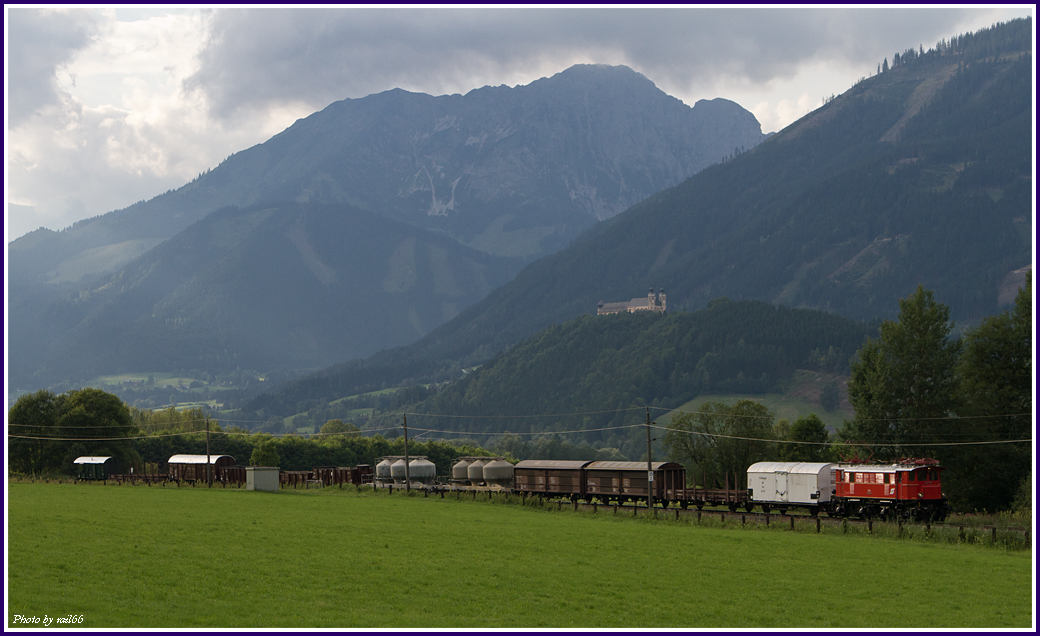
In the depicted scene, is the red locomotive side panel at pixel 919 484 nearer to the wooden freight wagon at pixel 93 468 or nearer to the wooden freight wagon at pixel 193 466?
the wooden freight wagon at pixel 193 466

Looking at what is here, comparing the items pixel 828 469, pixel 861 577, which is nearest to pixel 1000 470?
pixel 828 469

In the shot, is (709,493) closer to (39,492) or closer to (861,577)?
(861,577)

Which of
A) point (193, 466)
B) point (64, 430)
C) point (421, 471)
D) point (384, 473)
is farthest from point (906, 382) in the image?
point (64, 430)

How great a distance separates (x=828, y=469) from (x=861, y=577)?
29.3m

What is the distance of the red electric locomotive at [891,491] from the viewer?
6138 cm

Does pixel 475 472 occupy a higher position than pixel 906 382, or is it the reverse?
pixel 906 382

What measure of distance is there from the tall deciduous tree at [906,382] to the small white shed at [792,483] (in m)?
15.5

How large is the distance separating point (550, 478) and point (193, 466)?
49.6 meters

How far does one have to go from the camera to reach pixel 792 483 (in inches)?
2579

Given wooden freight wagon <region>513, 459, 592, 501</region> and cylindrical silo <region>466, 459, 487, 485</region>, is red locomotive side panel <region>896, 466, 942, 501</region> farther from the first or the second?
cylindrical silo <region>466, 459, 487, 485</region>

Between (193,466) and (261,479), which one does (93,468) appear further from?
(261,479)

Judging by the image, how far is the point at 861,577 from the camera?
36.4 meters

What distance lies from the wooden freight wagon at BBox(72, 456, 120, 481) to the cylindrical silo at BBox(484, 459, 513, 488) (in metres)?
43.1

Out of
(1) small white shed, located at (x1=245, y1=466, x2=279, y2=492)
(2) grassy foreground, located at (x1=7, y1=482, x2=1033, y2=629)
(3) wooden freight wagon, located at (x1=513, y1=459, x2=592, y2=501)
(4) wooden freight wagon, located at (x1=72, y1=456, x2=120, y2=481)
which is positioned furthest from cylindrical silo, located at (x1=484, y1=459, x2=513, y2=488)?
(4) wooden freight wagon, located at (x1=72, y1=456, x2=120, y2=481)
